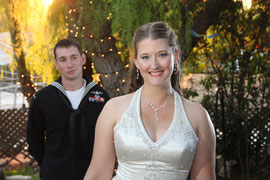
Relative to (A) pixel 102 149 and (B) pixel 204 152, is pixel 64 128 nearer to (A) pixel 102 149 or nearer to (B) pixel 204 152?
(A) pixel 102 149

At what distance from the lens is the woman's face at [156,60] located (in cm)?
174

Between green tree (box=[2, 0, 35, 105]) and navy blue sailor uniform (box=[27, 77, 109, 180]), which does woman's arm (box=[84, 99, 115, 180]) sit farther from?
green tree (box=[2, 0, 35, 105])

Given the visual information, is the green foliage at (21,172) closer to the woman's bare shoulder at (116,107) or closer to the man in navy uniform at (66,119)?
the man in navy uniform at (66,119)

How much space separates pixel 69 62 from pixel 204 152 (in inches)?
55.2

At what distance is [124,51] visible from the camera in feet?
13.6

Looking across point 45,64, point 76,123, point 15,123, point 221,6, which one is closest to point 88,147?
point 76,123

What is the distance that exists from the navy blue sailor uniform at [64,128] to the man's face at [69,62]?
114 millimetres

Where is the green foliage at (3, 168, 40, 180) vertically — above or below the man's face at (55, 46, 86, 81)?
below

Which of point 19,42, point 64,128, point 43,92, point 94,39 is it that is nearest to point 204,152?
point 64,128

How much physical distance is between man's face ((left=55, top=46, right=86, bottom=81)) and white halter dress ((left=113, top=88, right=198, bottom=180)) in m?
1.12

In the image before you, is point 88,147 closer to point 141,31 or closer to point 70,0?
point 141,31

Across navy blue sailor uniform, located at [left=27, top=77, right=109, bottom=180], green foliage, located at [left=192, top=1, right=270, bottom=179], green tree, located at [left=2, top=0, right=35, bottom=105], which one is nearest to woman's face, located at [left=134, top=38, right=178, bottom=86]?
navy blue sailor uniform, located at [left=27, top=77, right=109, bottom=180]

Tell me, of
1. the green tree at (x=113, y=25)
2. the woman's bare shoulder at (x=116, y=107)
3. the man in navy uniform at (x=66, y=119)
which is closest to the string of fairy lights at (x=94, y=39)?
the green tree at (x=113, y=25)

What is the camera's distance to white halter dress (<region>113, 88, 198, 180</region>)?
176 cm
